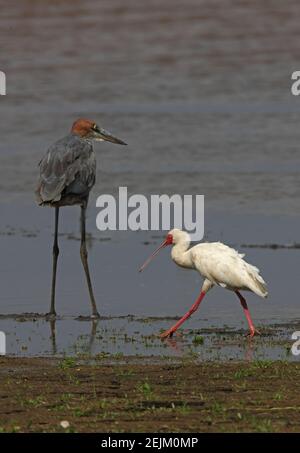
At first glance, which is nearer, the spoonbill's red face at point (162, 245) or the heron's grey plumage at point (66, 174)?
the heron's grey plumage at point (66, 174)

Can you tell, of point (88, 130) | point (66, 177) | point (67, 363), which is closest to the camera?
point (67, 363)

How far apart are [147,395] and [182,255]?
4.04 meters

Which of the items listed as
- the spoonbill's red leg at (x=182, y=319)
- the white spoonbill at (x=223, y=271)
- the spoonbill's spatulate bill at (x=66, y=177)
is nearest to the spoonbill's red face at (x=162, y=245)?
the white spoonbill at (x=223, y=271)

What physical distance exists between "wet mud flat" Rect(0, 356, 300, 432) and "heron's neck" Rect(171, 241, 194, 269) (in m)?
2.29

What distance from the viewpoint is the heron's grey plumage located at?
1352 cm

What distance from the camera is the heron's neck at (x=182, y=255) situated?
1323 cm

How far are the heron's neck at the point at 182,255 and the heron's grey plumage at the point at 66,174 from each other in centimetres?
111

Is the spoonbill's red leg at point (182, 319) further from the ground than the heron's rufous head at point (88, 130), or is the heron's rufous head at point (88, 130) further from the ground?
the heron's rufous head at point (88, 130)

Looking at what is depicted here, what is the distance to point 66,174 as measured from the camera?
13602mm

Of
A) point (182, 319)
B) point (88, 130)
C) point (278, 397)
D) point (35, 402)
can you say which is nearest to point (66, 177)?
point (88, 130)

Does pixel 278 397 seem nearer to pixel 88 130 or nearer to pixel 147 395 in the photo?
pixel 147 395

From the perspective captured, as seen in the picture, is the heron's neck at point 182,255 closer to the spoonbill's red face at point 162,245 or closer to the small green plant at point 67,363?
the spoonbill's red face at point 162,245

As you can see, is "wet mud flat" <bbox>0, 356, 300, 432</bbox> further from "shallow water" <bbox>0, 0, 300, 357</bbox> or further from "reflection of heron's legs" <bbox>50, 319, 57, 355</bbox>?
"shallow water" <bbox>0, 0, 300, 357</bbox>

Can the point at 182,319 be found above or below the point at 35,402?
above
